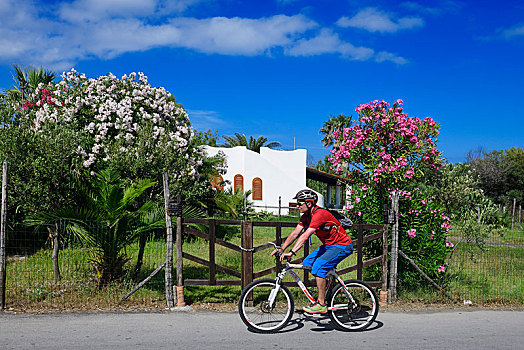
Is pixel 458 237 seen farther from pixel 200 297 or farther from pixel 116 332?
pixel 116 332

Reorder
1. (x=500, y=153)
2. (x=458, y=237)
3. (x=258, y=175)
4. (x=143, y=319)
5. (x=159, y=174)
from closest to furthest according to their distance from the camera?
(x=143, y=319), (x=458, y=237), (x=159, y=174), (x=258, y=175), (x=500, y=153)

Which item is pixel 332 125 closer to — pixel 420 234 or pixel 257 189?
pixel 257 189

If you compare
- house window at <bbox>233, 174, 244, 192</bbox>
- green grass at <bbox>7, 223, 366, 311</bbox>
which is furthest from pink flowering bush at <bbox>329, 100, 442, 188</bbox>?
house window at <bbox>233, 174, 244, 192</bbox>

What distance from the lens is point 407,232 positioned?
27.1 ft

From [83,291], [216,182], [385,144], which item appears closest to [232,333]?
[83,291]

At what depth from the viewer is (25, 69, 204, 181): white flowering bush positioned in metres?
10.6

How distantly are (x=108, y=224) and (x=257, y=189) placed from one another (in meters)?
23.7

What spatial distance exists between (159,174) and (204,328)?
4973 mm

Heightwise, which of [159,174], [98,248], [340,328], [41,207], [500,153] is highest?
[500,153]

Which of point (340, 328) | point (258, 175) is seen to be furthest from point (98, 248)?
point (258, 175)

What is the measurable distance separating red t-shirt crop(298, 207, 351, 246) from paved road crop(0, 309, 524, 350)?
4.05ft

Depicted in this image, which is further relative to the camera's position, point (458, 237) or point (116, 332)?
point (458, 237)

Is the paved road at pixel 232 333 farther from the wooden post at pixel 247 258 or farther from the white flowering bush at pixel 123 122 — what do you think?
the white flowering bush at pixel 123 122

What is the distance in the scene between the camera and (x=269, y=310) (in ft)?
19.9
